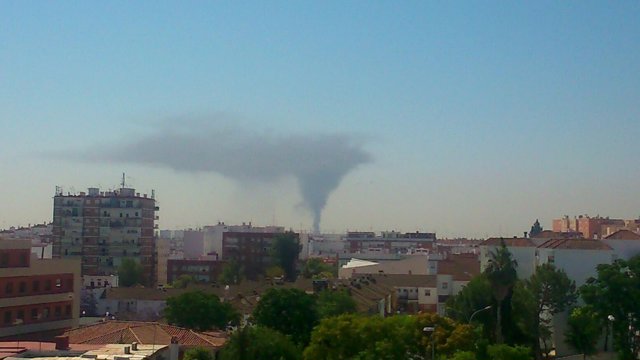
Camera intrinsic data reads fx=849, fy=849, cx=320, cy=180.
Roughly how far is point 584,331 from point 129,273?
48279 millimetres

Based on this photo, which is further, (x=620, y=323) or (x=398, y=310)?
(x=398, y=310)

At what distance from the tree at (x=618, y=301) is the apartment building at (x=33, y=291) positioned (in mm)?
26473

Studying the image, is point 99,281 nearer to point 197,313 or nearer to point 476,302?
point 197,313

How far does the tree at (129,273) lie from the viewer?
7925 centimetres

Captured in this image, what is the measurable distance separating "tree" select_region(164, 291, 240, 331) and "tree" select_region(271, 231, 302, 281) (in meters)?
43.5

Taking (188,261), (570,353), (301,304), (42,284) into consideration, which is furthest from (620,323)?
(188,261)

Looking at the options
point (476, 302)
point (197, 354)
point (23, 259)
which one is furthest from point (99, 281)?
point (197, 354)

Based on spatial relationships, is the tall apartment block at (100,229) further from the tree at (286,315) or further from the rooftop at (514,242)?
the tree at (286,315)

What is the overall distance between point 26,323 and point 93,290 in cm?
2358

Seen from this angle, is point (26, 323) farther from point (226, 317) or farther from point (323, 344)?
point (323, 344)

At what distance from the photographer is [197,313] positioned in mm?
45719

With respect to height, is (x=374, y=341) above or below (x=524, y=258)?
below

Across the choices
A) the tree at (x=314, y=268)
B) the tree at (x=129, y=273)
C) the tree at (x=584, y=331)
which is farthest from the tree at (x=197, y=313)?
the tree at (x=314, y=268)

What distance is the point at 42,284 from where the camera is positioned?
42.7 m
